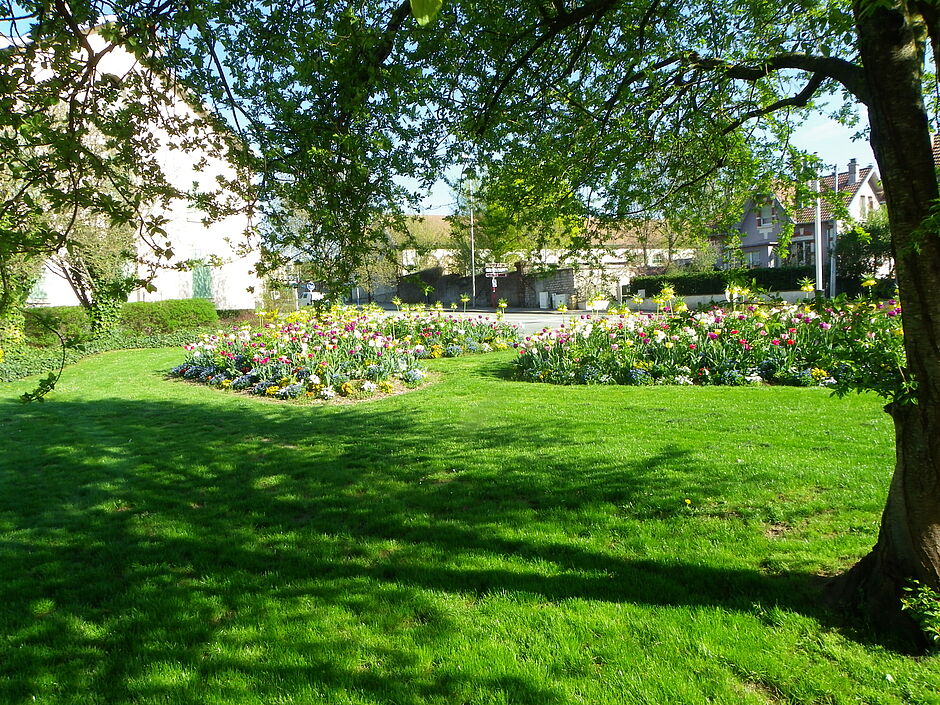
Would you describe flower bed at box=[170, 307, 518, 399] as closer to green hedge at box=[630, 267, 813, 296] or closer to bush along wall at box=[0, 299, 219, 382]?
bush along wall at box=[0, 299, 219, 382]

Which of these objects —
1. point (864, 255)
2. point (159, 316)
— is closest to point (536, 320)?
point (159, 316)

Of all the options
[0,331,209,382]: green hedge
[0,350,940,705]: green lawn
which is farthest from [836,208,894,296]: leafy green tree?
[0,331,209,382]: green hedge

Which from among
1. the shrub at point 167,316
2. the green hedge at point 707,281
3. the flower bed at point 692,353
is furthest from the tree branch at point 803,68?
the green hedge at point 707,281

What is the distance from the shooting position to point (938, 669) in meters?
2.58

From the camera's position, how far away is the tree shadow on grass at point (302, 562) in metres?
2.85

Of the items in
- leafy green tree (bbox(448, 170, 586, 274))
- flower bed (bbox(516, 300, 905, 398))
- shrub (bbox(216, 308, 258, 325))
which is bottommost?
flower bed (bbox(516, 300, 905, 398))

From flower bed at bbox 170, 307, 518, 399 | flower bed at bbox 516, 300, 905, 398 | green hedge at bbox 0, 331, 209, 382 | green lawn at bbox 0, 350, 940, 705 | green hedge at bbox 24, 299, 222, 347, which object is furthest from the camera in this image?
green hedge at bbox 24, 299, 222, 347

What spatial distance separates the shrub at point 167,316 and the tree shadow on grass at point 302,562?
14815mm

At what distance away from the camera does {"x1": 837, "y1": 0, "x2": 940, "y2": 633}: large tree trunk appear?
2.54m

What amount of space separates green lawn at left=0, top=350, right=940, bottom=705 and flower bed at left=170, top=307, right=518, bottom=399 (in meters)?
2.78

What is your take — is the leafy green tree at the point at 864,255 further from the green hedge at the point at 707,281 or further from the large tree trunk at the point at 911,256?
the large tree trunk at the point at 911,256

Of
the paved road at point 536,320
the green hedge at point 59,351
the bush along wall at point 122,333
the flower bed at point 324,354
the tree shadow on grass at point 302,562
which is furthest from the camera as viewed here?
the paved road at point 536,320

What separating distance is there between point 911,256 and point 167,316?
22.6 metres

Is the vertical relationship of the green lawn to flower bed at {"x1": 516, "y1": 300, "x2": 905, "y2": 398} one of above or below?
below
